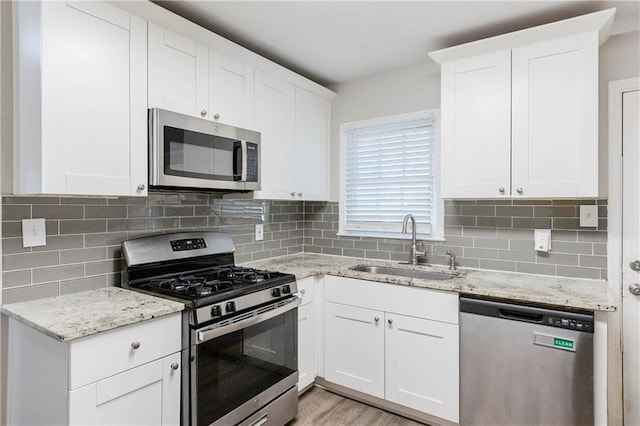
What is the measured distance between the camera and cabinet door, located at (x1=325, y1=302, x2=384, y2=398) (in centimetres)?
241

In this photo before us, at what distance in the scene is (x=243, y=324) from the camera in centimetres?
189

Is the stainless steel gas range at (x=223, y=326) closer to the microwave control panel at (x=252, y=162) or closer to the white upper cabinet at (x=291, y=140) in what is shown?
the microwave control panel at (x=252, y=162)

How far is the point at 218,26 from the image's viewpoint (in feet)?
7.33

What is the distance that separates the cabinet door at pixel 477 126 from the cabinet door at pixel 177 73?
1.47 metres

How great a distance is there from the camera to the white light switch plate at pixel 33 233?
1.71 meters

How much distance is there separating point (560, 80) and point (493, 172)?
581mm

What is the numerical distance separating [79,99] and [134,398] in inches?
49.6

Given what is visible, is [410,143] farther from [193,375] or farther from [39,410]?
[39,410]

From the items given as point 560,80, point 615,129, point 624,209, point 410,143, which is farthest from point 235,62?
point 624,209

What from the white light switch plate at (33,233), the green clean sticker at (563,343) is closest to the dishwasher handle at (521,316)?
the green clean sticker at (563,343)

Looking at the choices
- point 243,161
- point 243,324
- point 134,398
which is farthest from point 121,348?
point 243,161

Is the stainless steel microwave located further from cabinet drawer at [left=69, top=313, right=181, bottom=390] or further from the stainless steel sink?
the stainless steel sink

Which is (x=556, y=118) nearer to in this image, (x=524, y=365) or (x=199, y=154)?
(x=524, y=365)

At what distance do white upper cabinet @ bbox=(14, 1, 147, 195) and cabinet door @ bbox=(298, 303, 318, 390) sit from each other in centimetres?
128
